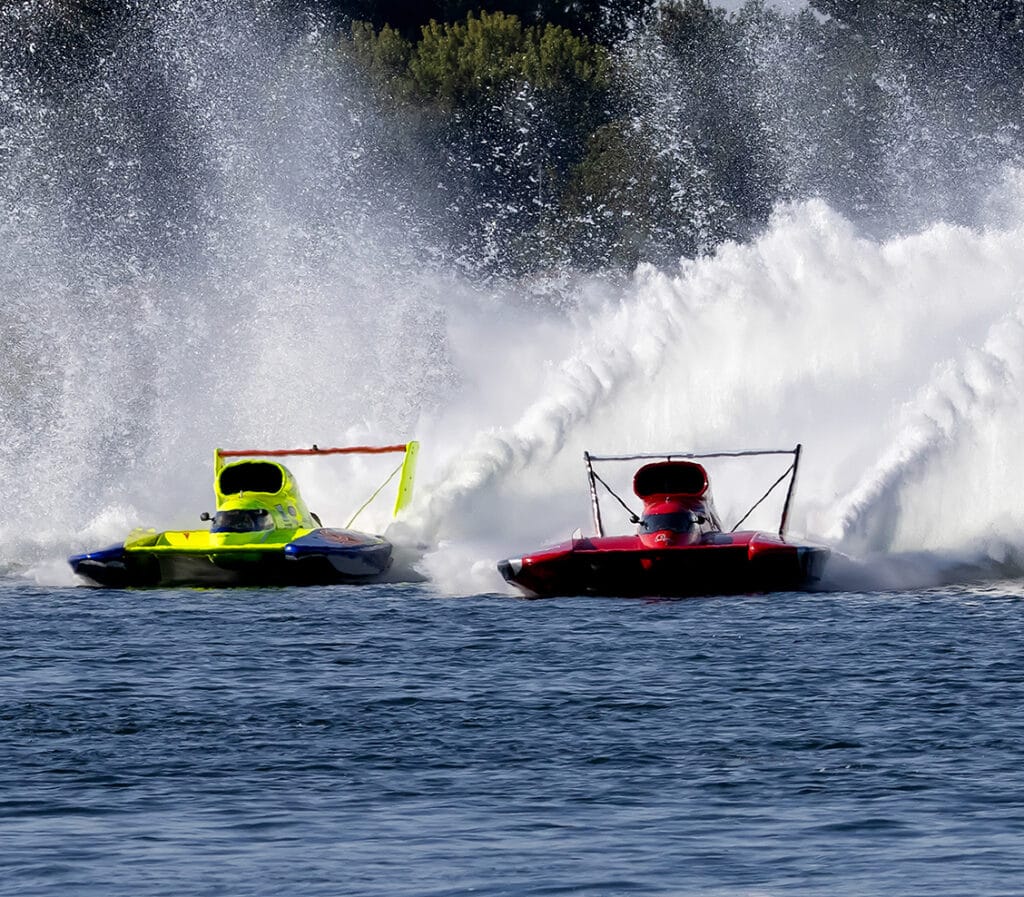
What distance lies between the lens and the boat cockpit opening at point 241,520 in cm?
2134

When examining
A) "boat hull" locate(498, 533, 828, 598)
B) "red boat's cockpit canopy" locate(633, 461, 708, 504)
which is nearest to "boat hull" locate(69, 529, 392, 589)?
"boat hull" locate(498, 533, 828, 598)

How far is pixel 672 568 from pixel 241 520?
4562mm

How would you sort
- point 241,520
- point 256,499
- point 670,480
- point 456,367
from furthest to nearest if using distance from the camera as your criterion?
point 456,367 → point 256,499 → point 241,520 → point 670,480

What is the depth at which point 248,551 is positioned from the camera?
20.9 meters

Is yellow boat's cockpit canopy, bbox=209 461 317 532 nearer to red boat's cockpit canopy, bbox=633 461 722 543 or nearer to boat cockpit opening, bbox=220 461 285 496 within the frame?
boat cockpit opening, bbox=220 461 285 496

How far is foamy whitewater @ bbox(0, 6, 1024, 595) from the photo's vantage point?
22.4 meters

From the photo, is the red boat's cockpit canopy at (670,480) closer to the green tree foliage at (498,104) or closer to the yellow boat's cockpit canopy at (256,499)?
the yellow boat's cockpit canopy at (256,499)

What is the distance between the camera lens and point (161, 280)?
1724 inches

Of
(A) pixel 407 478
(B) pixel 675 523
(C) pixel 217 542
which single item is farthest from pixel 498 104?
(B) pixel 675 523

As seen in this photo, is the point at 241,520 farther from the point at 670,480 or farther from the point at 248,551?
the point at 670,480

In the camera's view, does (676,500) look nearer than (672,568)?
No

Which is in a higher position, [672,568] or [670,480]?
[670,480]

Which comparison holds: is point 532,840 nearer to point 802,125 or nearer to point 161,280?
point 161,280

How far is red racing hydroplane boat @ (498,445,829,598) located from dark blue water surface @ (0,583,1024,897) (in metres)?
0.72
